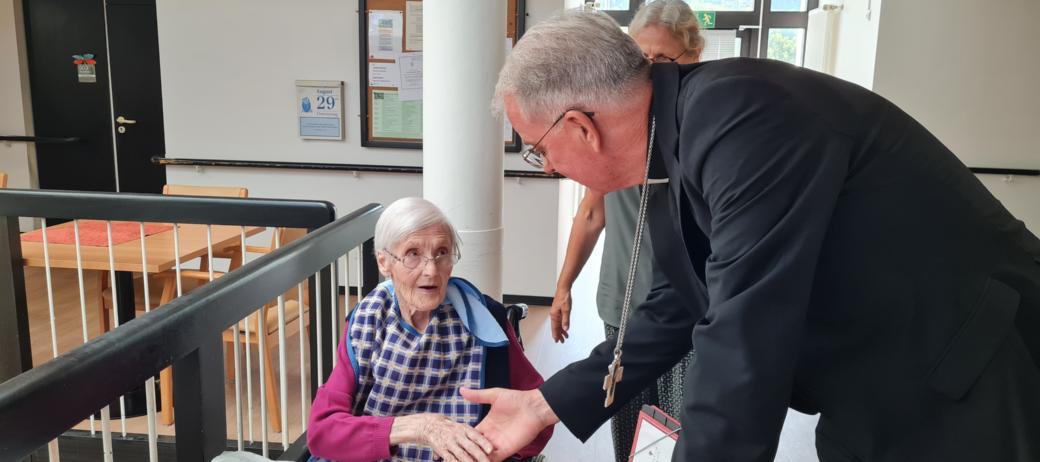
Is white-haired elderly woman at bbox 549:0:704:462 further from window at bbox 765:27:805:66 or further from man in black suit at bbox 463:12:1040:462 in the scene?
window at bbox 765:27:805:66

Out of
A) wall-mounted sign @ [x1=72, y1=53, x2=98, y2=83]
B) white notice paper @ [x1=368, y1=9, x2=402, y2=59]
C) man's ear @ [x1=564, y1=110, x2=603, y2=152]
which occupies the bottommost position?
man's ear @ [x1=564, y1=110, x2=603, y2=152]

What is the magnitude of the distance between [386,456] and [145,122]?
559 centimetres

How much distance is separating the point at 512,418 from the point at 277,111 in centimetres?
408

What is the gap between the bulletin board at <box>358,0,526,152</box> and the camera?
4.78 meters

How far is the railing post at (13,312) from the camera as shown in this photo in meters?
2.67

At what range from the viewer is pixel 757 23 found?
703cm

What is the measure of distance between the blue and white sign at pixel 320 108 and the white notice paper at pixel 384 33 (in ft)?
1.07

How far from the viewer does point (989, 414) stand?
93 centimetres

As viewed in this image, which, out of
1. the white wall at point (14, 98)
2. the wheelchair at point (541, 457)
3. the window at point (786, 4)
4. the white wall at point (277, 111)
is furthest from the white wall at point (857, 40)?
the white wall at point (14, 98)

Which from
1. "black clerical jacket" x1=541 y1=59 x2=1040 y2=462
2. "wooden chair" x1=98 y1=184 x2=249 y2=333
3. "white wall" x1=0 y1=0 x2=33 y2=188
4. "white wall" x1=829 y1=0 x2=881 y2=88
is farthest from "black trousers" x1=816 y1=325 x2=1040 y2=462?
"white wall" x1=0 y1=0 x2=33 y2=188

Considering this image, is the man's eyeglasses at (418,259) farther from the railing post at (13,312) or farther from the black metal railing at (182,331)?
the railing post at (13,312)

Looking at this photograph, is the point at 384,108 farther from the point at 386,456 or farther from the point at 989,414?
the point at 989,414

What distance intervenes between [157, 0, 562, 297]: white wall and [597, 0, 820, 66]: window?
2.89 meters

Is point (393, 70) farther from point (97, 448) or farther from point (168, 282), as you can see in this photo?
point (97, 448)
